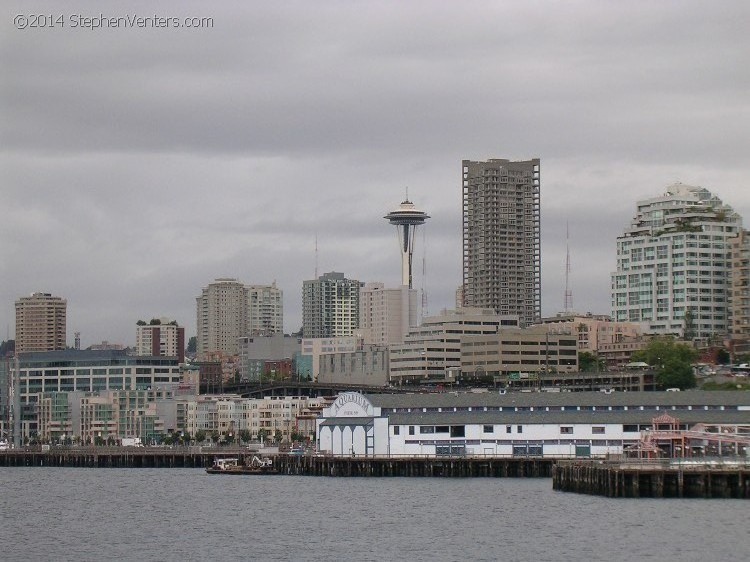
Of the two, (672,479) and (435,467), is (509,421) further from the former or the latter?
(672,479)

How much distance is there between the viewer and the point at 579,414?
166 metres

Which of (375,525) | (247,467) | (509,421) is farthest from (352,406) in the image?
(375,525)

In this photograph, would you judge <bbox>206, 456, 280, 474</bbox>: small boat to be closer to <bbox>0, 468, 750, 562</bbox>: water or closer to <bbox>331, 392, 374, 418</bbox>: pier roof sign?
<bbox>331, 392, 374, 418</bbox>: pier roof sign

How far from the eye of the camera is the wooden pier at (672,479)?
383 feet

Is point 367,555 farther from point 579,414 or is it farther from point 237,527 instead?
point 579,414

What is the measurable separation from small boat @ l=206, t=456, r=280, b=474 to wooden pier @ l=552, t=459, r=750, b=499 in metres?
67.9

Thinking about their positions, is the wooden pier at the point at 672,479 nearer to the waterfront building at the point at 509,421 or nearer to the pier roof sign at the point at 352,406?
the waterfront building at the point at 509,421

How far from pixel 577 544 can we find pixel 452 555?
7.25m

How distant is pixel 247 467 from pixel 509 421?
3555cm

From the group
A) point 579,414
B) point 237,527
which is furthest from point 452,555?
point 579,414

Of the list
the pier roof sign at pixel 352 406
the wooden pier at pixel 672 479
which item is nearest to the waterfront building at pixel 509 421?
the pier roof sign at pixel 352 406

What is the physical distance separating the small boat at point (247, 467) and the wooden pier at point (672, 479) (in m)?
67.9

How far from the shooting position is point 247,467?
190875 mm

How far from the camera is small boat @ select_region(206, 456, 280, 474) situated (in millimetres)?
187500
